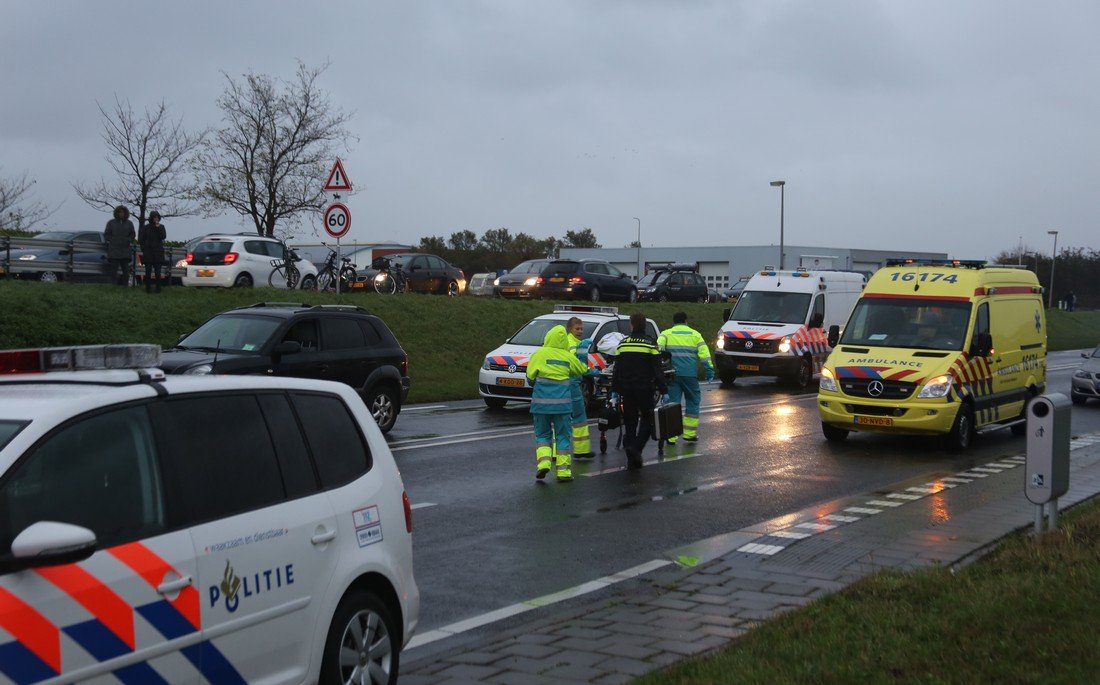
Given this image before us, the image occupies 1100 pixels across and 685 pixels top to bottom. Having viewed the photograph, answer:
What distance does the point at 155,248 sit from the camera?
84.1ft

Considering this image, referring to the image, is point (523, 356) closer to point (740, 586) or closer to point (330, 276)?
point (740, 586)

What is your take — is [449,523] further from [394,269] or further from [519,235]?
[519,235]

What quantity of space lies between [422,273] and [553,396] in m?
26.2

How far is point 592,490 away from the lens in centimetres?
1264

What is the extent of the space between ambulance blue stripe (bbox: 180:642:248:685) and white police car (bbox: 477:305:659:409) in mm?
15205

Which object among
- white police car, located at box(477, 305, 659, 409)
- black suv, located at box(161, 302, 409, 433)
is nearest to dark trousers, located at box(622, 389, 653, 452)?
black suv, located at box(161, 302, 409, 433)

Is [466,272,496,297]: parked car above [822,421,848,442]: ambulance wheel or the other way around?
above

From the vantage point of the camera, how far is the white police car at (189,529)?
399cm

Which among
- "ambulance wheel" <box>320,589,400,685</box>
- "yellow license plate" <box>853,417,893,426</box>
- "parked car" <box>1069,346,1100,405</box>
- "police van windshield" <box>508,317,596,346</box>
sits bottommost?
"parked car" <box>1069,346,1100,405</box>

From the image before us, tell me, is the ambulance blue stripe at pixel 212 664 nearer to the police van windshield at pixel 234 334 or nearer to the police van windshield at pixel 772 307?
the police van windshield at pixel 234 334

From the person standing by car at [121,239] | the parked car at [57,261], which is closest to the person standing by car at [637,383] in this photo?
the person standing by car at [121,239]

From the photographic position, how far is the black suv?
15320mm

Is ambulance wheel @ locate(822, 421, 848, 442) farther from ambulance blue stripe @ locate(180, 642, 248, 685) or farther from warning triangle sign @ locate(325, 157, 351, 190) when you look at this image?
ambulance blue stripe @ locate(180, 642, 248, 685)

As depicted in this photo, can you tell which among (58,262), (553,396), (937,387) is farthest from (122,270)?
(937,387)
